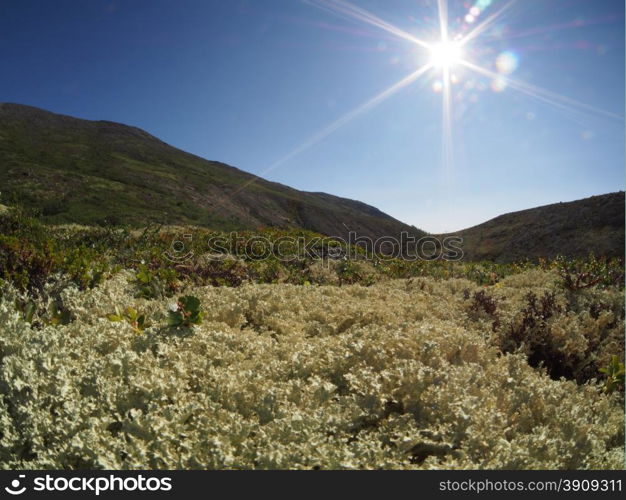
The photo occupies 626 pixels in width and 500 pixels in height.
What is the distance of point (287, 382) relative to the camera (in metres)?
3.37

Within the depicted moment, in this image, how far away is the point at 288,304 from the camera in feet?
19.1

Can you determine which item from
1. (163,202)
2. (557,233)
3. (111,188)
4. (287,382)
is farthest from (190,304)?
(557,233)

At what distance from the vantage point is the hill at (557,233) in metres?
38.4

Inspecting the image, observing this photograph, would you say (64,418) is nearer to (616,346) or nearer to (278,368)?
(278,368)

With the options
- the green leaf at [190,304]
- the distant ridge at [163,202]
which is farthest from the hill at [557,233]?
the green leaf at [190,304]

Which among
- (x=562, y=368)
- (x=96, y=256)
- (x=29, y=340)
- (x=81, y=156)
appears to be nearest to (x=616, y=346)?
(x=562, y=368)

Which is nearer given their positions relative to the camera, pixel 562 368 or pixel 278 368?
pixel 278 368

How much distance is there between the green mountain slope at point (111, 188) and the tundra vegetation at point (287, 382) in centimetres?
1823

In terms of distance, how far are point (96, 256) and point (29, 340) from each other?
14.9 ft

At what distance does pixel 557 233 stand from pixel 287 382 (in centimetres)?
5312

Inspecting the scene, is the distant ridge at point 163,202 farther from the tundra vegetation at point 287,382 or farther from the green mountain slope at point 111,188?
the tundra vegetation at point 287,382

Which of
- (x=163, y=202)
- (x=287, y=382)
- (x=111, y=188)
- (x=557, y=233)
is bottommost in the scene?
(x=287, y=382)

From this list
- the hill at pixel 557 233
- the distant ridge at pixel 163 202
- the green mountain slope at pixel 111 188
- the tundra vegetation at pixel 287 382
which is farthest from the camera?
the hill at pixel 557 233

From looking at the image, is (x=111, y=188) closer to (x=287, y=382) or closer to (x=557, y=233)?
(x=287, y=382)
